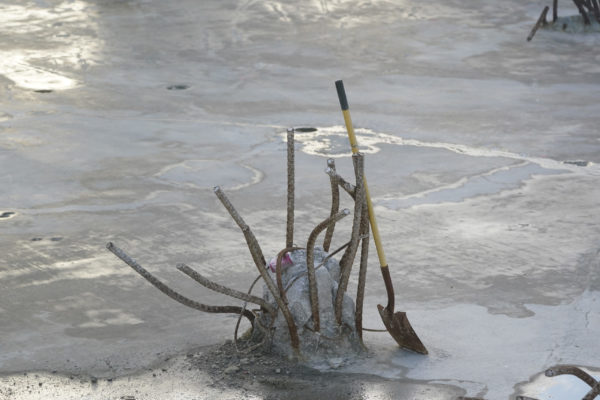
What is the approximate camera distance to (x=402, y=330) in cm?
362

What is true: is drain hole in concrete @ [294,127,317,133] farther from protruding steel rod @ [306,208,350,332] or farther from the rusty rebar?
the rusty rebar

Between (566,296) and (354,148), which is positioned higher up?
(354,148)

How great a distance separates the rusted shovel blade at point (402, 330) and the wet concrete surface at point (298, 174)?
0.08 metres

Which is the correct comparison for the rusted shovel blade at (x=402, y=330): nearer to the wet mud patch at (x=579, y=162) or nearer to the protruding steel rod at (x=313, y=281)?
the protruding steel rod at (x=313, y=281)

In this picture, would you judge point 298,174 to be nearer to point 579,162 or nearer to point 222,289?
Result: point 579,162

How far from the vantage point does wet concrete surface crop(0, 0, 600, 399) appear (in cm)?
385

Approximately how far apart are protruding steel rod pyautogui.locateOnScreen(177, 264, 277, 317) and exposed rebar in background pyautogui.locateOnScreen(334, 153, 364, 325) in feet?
0.84

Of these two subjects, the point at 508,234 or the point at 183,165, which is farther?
the point at 183,165

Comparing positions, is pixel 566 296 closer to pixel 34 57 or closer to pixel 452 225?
pixel 452 225

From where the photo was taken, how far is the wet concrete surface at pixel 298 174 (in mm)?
3854

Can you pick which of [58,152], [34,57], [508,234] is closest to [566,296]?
[508,234]

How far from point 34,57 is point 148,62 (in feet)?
4.25

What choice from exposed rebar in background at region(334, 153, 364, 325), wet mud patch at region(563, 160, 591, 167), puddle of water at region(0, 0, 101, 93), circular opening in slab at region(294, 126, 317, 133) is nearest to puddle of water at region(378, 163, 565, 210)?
wet mud patch at region(563, 160, 591, 167)

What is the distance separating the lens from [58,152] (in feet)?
20.9
